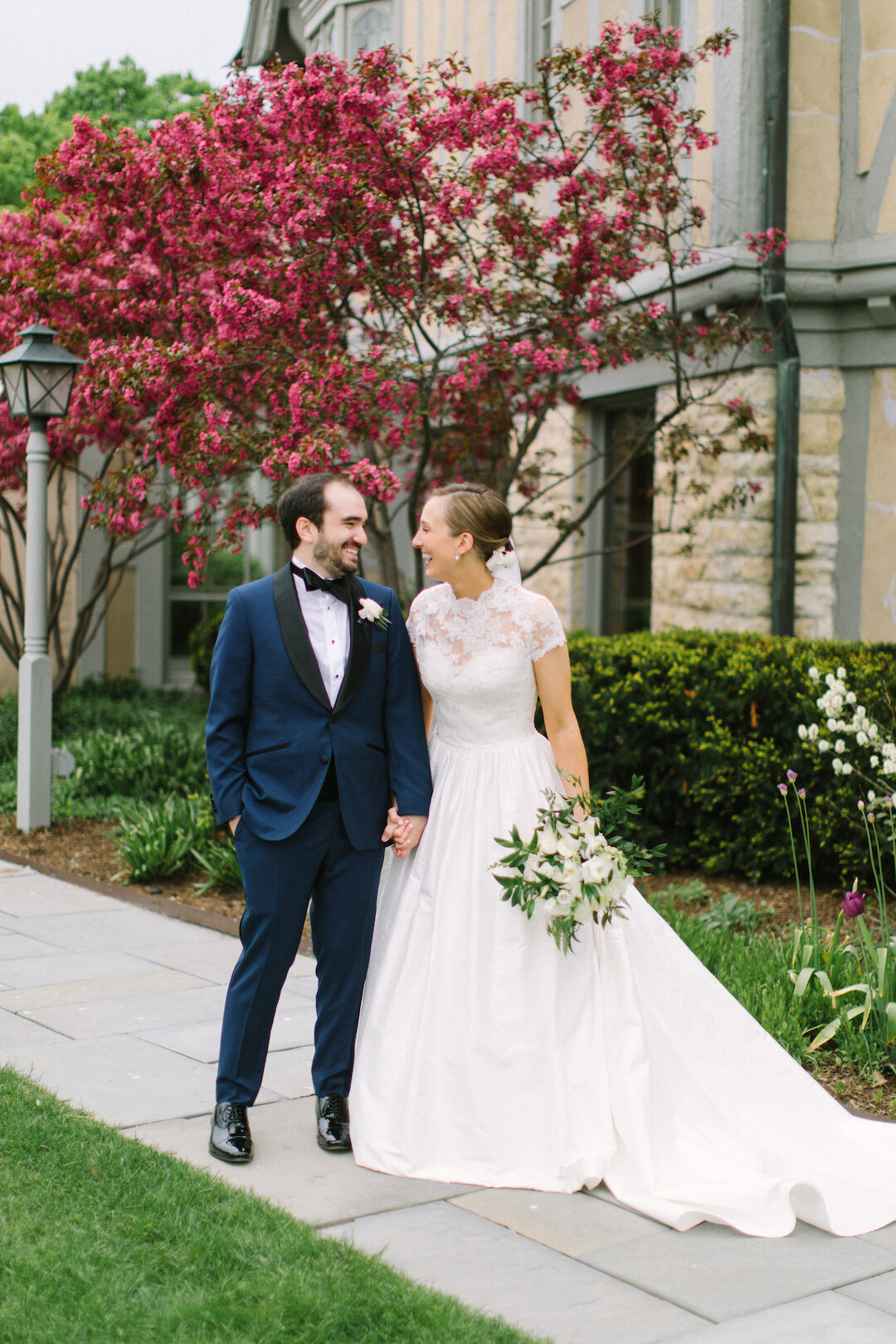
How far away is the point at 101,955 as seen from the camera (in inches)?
247

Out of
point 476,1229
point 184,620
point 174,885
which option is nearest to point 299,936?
point 476,1229

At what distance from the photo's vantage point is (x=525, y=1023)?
3869mm

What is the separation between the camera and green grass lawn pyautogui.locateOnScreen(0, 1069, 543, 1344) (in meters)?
2.90

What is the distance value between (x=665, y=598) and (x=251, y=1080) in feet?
20.9

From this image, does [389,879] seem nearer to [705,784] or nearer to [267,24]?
[705,784]

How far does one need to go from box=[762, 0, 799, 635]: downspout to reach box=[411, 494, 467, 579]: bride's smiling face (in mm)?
5107

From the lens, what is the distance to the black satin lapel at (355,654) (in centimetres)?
396

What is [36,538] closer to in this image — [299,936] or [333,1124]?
[299,936]

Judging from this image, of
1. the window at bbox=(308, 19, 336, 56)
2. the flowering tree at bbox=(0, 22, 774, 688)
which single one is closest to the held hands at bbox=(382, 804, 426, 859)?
the flowering tree at bbox=(0, 22, 774, 688)

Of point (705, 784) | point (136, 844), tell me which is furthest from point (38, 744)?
point (705, 784)

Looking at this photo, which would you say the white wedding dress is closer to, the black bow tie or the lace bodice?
the lace bodice

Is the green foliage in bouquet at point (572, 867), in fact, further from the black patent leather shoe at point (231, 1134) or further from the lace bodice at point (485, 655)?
the black patent leather shoe at point (231, 1134)

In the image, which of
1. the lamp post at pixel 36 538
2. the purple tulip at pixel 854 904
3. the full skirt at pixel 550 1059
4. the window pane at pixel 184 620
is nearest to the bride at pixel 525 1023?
the full skirt at pixel 550 1059

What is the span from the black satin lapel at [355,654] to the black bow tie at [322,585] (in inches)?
1.0
